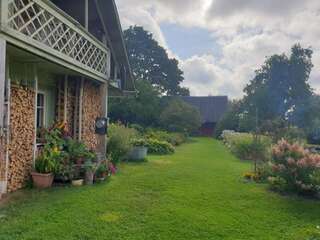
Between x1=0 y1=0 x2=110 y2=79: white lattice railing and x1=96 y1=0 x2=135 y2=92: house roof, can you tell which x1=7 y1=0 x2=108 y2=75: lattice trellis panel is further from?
x1=96 y1=0 x2=135 y2=92: house roof

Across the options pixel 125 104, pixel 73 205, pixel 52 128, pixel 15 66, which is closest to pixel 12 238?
pixel 73 205

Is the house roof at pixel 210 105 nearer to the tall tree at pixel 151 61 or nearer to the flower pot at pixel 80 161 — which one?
the tall tree at pixel 151 61

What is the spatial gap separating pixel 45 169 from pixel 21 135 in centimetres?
95

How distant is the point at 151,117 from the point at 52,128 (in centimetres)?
2293

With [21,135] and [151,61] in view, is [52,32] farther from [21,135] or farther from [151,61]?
[151,61]

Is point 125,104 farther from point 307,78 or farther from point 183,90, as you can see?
point 307,78

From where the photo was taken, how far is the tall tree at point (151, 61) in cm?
4228

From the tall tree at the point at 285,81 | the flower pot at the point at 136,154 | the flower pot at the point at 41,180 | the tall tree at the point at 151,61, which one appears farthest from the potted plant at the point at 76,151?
the tall tree at the point at 151,61

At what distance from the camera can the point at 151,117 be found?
31500mm

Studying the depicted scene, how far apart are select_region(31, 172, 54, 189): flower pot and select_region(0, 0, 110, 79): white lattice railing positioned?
8.73 ft

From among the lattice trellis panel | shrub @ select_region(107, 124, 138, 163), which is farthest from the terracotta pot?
shrub @ select_region(107, 124, 138, 163)

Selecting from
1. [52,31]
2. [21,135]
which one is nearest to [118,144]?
[21,135]

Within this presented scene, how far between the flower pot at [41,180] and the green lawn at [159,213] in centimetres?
35

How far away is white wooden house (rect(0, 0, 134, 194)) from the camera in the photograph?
18.2ft
